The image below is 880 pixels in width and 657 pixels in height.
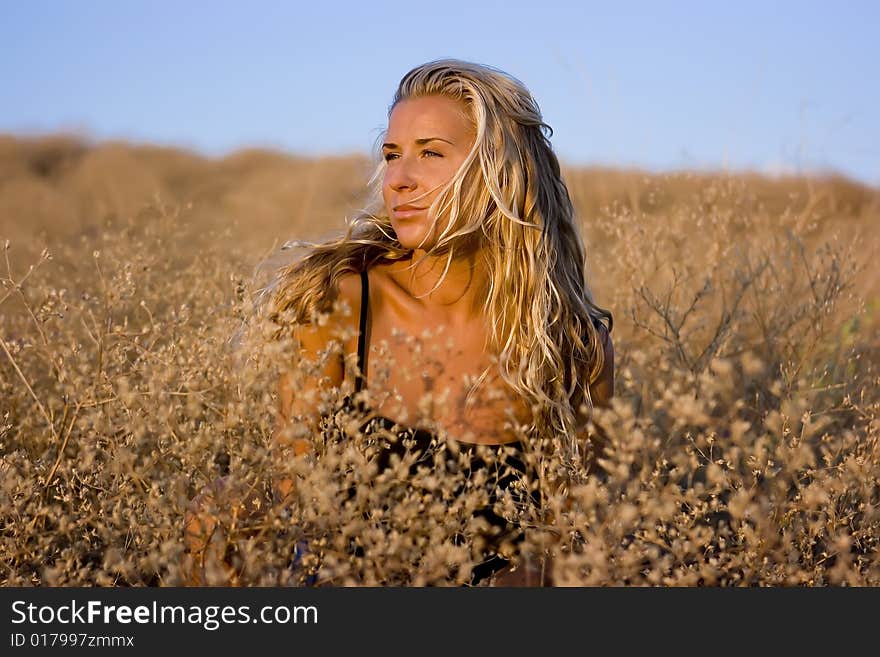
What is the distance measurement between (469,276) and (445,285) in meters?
0.08

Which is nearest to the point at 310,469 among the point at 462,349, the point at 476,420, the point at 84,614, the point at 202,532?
the point at 202,532

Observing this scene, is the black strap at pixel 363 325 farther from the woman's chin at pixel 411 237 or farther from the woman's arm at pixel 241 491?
the woman's arm at pixel 241 491

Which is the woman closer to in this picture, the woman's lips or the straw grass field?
the woman's lips

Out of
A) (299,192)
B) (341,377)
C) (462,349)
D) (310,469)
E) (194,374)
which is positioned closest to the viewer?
(310,469)

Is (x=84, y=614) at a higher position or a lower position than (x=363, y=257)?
lower

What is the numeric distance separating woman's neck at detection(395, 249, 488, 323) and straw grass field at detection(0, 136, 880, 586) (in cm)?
51

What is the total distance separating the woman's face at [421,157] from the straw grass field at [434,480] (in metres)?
0.58

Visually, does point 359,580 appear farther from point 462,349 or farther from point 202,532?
point 462,349

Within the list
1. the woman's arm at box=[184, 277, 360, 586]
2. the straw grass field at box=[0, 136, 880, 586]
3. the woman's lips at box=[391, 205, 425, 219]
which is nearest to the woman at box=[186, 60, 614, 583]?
the woman's lips at box=[391, 205, 425, 219]

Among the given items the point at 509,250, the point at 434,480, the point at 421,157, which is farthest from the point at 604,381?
the point at 434,480

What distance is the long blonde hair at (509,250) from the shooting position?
2.62m

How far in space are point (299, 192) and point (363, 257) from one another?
10.5 m

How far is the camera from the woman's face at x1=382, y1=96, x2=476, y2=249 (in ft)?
8.59

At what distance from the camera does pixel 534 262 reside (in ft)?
9.04
